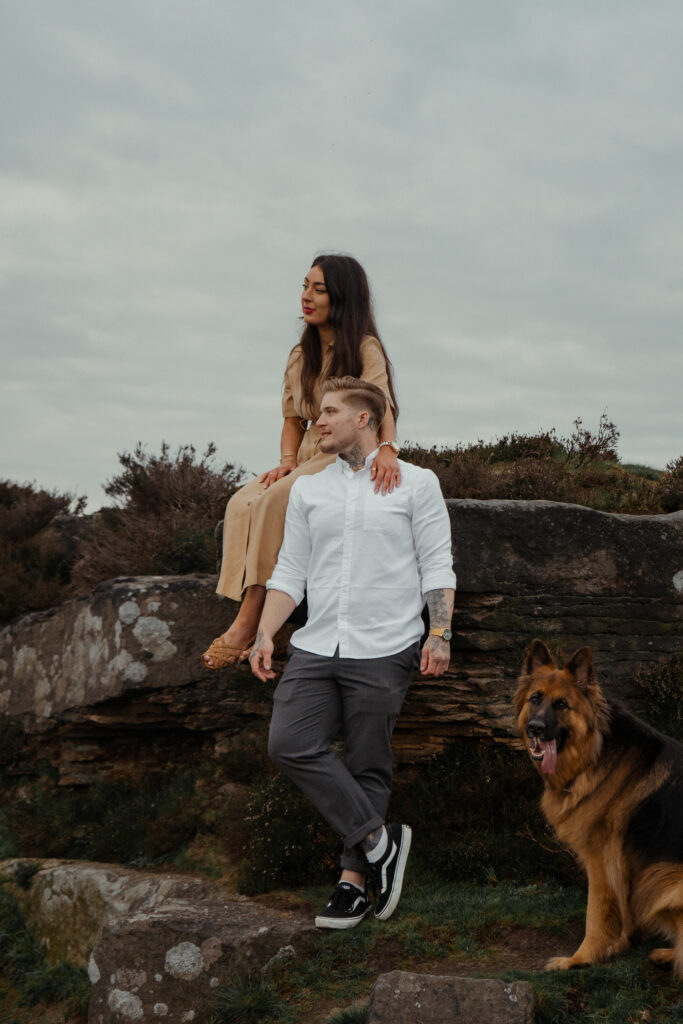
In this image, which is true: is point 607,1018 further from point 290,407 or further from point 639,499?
point 639,499

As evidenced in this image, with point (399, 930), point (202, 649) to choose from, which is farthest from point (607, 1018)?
point (202, 649)

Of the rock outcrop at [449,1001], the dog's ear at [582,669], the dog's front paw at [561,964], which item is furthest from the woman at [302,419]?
the dog's front paw at [561,964]

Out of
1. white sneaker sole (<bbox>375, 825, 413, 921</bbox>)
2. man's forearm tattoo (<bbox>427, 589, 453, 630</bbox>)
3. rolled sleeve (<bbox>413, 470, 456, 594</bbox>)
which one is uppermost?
rolled sleeve (<bbox>413, 470, 456, 594</bbox>)

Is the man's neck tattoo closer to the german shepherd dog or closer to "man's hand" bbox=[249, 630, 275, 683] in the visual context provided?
"man's hand" bbox=[249, 630, 275, 683]

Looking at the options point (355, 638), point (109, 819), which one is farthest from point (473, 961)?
point (109, 819)

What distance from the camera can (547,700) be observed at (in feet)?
15.5

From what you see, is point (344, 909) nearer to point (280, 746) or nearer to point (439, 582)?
point (280, 746)

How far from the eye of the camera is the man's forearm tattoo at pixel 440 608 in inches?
187

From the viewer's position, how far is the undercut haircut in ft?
16.9

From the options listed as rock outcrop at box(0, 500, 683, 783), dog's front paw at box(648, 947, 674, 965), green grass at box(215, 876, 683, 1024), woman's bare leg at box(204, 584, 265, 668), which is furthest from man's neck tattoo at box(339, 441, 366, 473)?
dog's front paw at box(648, 947, 674, 965)

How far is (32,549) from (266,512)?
8005 mm

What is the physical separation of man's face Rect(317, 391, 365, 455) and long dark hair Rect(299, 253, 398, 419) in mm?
864

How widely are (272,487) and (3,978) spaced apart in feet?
16.6

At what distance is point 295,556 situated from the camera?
5.04 metres
